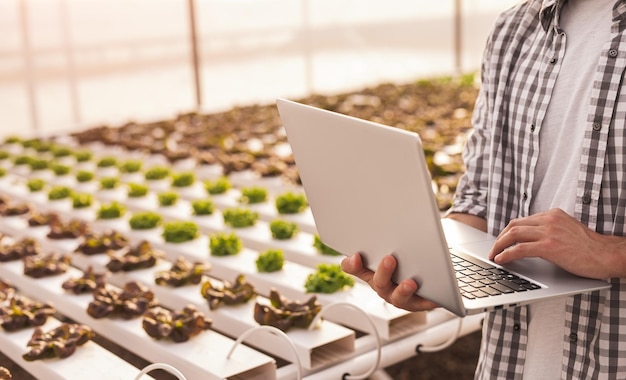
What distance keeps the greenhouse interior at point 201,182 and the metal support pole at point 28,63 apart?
0.02 metres

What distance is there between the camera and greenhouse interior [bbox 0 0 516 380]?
2424mm

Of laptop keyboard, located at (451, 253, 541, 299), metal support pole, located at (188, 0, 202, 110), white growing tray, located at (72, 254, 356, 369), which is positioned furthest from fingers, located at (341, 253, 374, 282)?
metal support pole, located at (188, 0, 202, 110)

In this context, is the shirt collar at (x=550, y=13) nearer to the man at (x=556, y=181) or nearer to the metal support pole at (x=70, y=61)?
the man at (x=556, y=181)

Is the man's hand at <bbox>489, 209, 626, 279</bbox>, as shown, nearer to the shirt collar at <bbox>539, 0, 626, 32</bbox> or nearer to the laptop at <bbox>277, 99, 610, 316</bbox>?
the laptop at <bbox>277, 99, 610, 316</bbox>

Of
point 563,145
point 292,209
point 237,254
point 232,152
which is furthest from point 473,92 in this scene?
point 563,145

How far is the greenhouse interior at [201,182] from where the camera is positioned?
242cm

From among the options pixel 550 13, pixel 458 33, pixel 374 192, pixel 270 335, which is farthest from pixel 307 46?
pixel 374 192

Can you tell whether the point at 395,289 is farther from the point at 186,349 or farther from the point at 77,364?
the point at 77,364

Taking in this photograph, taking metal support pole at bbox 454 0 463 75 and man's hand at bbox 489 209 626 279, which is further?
metal support pole at bbox 454 0 463 75

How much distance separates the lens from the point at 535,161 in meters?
1.62

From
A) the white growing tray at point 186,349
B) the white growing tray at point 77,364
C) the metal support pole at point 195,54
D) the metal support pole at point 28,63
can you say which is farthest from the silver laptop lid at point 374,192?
the metal support pole at point 195,54

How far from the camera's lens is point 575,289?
4.63 ft

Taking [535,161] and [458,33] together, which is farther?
[458,33]

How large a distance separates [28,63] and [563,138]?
6.37 meters
